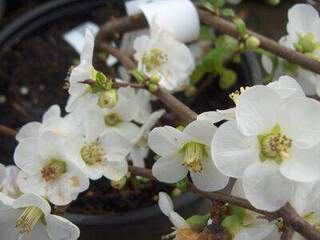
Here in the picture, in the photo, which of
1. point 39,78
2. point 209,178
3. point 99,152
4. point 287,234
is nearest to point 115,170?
point 99,152

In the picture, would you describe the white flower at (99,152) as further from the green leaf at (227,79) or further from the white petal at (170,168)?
the green leaf at (227,79)

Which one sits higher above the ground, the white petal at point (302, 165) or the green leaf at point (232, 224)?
the white petal at point (302, 165)

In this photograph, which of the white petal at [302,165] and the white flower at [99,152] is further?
the white flower at [99,152]

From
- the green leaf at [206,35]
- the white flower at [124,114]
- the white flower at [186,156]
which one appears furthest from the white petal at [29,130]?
the green leaf at [206,35]

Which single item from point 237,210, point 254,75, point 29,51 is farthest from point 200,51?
point 237,210

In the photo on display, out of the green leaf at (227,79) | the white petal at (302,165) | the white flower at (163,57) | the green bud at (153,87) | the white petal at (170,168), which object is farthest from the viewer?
the green leaf at (227,79)

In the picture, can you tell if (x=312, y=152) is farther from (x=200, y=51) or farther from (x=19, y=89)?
(x=19, y=89)

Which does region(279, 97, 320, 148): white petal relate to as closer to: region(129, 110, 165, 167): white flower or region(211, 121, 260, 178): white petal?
region(211, 121, 260, 178): white petal

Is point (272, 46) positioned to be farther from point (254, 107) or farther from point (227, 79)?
point (254, 107)
